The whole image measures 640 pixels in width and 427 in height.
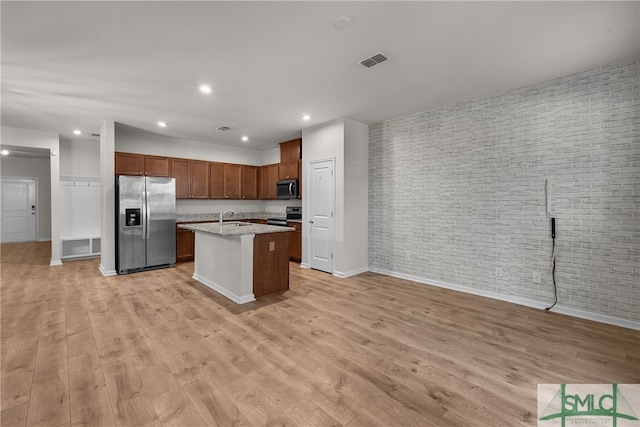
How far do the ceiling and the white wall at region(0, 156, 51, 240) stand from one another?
5.58 m

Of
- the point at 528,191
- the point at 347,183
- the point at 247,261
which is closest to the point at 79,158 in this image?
the point at 247,261

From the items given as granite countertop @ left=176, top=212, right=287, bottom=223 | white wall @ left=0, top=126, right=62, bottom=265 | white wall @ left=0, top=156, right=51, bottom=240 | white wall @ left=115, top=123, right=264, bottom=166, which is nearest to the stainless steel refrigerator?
granite countertop @ left=176, top=212, right=287, bottom=223

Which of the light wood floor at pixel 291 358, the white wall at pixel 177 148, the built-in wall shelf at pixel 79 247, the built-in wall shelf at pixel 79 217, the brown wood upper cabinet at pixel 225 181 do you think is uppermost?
the white wall at pixel 177 148

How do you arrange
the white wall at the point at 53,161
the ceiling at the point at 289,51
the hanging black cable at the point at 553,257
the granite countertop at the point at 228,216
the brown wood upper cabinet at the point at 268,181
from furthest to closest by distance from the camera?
the brown wood upper cabinet at the point at 268,181 < the granite countertop at the point at 228,216 < the white wall at the point at 53,161 < the hanging black cable at the point at 553,257 < the ceiling at the point at 289,51

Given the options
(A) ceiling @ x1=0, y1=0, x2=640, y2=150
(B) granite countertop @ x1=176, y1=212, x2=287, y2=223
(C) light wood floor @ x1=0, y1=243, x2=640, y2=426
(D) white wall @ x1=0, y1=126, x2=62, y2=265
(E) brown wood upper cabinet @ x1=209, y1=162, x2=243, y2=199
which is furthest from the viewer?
(E) brown wood upper cabinet @ x1=209, y1=162, x2=243, y2=199

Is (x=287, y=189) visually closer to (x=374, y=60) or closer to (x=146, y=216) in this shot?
(x=146, y=216)

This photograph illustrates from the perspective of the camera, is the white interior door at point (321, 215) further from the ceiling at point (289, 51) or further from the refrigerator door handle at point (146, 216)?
the refrigerator door handle at point (146, 216)

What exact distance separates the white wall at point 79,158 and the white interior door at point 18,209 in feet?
11.7

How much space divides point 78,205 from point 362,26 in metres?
7.36

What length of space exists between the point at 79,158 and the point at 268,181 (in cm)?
431

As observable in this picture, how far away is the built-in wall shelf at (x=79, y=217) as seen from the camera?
632cm

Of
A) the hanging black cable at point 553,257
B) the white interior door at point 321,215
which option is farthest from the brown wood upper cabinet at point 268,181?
the hanging black cable at point 553,257

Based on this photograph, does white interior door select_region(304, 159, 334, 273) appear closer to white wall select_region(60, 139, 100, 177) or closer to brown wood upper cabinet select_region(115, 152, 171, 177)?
brown wood upper cabinet select_region(115, 152, 171, 177)

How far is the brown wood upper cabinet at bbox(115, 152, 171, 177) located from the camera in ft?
18.1
